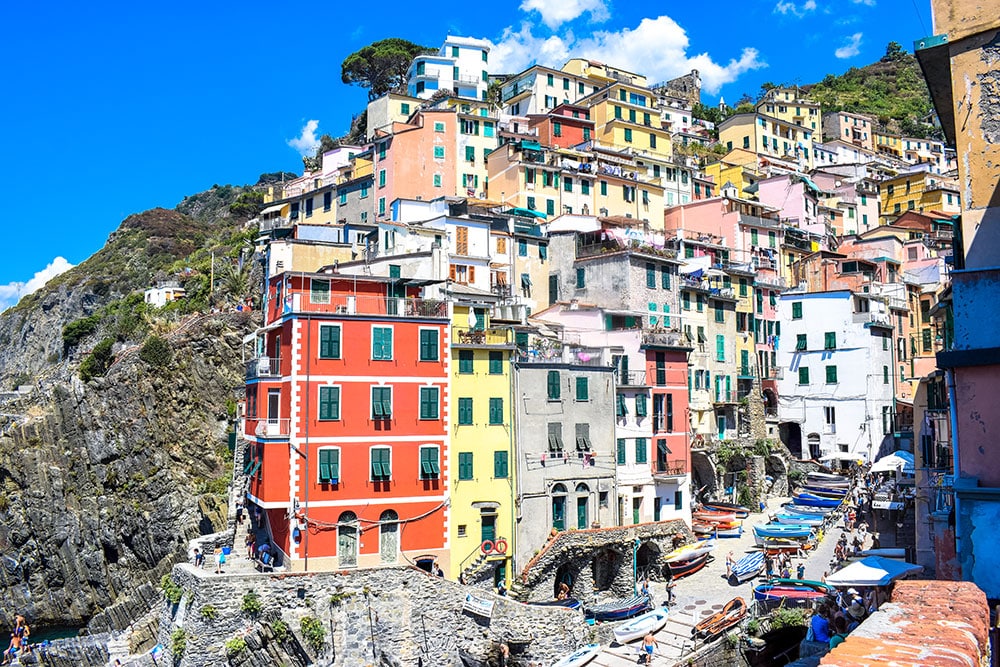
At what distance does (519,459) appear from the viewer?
40.9 meters

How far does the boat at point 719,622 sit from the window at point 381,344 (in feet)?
57.1

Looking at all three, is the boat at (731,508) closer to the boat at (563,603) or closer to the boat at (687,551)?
the boat at (687,551)

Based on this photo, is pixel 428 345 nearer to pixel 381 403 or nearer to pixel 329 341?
pixel 381 403

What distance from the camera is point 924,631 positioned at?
37.3ft

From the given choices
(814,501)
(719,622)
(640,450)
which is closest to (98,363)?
(640,450)

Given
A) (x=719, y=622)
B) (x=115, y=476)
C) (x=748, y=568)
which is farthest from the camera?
(x=115, y=476)

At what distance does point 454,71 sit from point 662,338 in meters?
51.3

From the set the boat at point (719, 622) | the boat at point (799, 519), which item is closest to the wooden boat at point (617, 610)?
the boat at point (719, 622)

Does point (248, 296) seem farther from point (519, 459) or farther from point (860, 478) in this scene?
point (860, 478)

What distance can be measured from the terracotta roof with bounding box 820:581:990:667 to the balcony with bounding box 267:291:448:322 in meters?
27.8

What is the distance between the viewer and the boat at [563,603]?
36678mm

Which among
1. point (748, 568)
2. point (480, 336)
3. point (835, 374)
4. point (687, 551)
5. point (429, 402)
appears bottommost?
point (748, 568)

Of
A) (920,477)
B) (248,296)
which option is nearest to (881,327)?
(920,477)

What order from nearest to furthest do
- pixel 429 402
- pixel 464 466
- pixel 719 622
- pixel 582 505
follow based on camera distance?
pixel 719 622 < pixel 429 402 < pixel 464 466 < pixel 582 505
